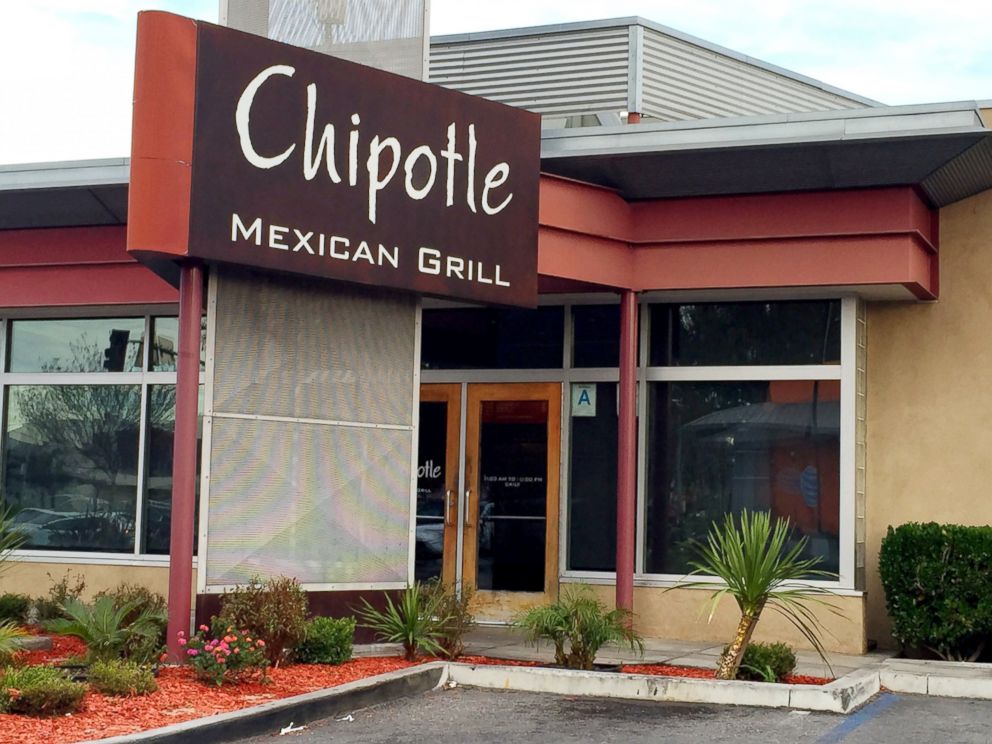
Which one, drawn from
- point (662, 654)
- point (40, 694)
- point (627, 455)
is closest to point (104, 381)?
point (627, 455)

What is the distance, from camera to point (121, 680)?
8914 millimetres

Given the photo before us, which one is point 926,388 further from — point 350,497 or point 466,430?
point 350,497

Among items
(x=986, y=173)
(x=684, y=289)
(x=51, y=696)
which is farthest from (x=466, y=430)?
(x=51, y=696)

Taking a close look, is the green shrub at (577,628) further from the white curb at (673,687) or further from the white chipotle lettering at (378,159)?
the white chipotle lettering at (378,159)

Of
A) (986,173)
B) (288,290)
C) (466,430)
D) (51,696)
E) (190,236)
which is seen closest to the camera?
(51,696)

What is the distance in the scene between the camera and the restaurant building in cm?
1152

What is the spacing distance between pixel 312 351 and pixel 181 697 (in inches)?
136

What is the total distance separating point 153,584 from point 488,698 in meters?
5.90

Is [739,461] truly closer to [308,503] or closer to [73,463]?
[308,503]

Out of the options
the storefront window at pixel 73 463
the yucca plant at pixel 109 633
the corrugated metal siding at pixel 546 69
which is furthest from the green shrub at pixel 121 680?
the corrugated metal siding at pixel 546 69

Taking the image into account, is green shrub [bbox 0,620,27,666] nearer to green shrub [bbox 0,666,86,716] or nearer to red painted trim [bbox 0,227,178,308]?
green shrub [bbox 0,666,86,716]

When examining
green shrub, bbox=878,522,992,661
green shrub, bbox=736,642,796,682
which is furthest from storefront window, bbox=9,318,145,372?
green shrub, bbox=878,522,992,661

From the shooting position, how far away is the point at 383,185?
448 inches

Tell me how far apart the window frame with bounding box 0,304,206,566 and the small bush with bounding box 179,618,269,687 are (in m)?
5.40
